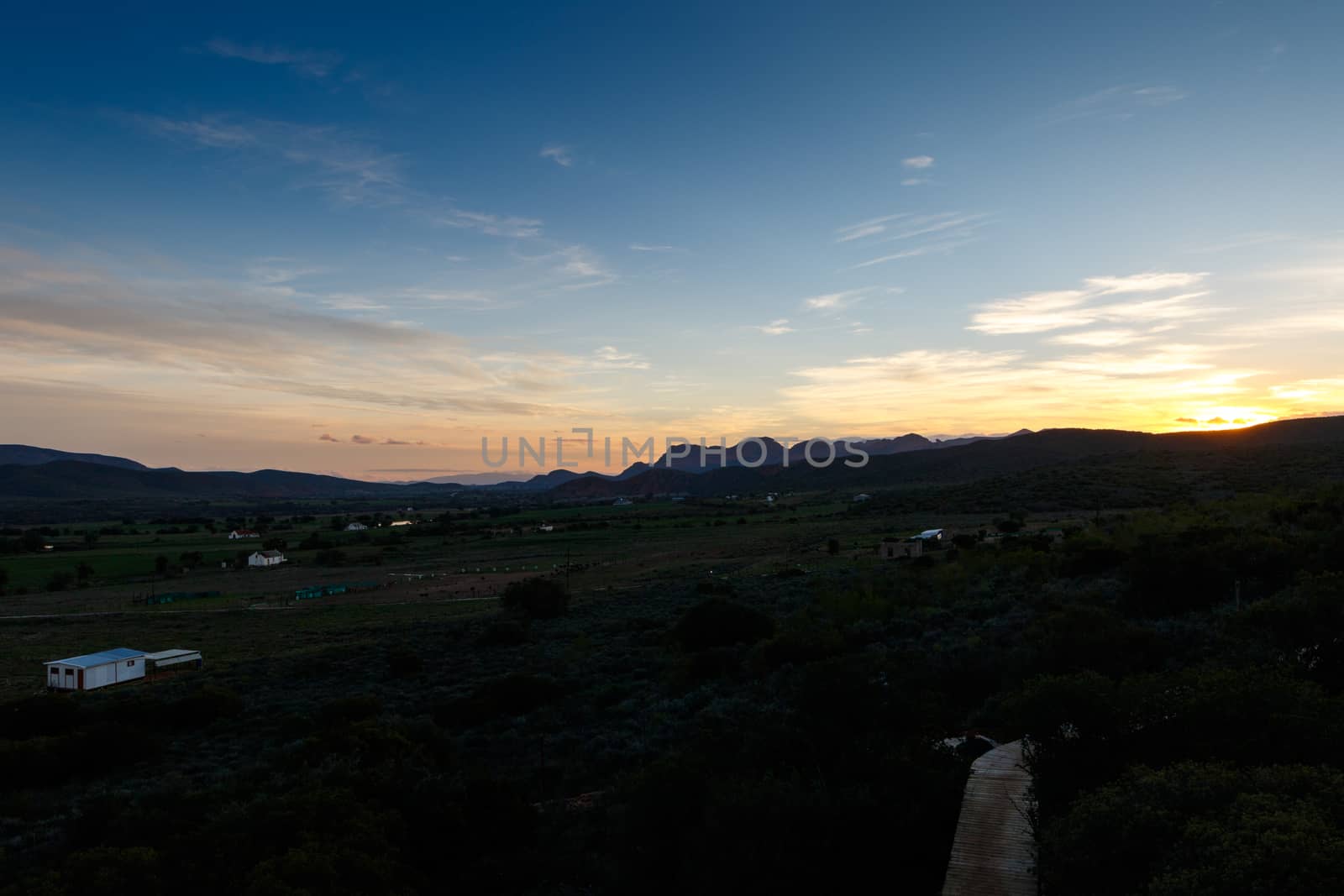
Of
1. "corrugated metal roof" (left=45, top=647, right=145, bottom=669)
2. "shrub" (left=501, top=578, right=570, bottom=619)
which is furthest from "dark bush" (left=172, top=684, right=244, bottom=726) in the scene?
"shrub" (left=501, top=578, right=570, bottom=619)

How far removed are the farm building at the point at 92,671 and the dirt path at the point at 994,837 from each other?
109 feet

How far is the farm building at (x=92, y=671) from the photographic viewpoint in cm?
2847

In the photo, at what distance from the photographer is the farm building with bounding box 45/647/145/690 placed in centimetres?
2847

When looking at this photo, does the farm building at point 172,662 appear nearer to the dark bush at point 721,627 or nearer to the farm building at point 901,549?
the dark bush at point 721,627

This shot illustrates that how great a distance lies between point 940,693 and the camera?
14.3m

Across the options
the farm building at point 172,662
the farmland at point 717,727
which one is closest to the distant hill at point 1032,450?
the farmland at point 717,727

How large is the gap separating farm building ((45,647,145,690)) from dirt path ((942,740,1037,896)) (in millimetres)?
33181

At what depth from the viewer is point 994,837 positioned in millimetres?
8648

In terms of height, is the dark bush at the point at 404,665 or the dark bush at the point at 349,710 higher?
the dark bush at the point at 349,710

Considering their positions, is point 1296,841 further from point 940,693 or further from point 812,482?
point 812,482

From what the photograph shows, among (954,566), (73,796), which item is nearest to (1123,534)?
(954,566)

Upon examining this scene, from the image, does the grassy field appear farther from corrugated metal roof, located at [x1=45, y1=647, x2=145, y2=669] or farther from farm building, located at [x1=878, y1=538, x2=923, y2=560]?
corrugated metal roof, located at [x1=45, y1=647, x2=145, y2=669]

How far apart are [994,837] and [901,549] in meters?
37.4

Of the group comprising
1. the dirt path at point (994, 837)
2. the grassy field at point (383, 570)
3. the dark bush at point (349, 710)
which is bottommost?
the grassy field at point (383, 570)
